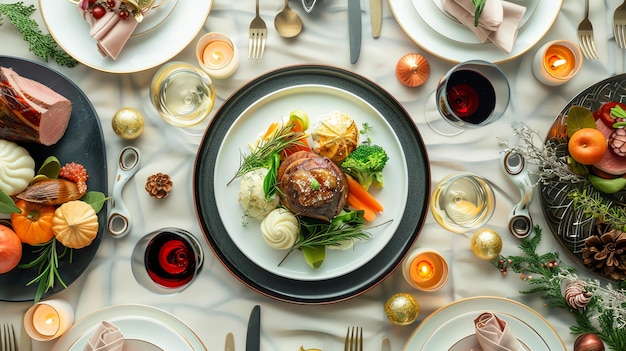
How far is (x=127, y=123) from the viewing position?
1.78 meters

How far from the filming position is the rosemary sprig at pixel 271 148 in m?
1.71

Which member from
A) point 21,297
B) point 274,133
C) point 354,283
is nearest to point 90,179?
point 21,297

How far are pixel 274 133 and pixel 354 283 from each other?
0.59 meters

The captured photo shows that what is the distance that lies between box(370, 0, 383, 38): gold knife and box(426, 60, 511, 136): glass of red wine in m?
0.31

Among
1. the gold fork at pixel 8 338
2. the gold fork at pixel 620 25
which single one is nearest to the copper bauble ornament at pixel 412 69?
the gold fork at pixel 620 25

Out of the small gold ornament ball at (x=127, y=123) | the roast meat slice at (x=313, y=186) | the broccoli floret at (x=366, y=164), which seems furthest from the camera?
the small gold ornament ball at (x=127, y=123)

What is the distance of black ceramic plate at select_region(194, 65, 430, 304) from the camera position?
175cm

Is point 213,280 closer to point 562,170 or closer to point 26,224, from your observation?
point 26,224

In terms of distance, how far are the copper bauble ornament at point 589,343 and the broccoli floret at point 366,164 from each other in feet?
2.91

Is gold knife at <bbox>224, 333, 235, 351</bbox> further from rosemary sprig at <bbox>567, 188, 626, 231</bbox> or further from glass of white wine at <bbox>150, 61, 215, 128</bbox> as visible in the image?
rosemary sprig at <bbox>567, 188, 626, 231</bbox>

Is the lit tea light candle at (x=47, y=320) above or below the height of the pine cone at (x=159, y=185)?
below

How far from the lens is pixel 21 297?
1.75 meters

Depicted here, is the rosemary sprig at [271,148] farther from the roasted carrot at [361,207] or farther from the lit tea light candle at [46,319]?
the lit tea light candle at [46,319]

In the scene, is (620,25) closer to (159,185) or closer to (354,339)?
(354,339)
